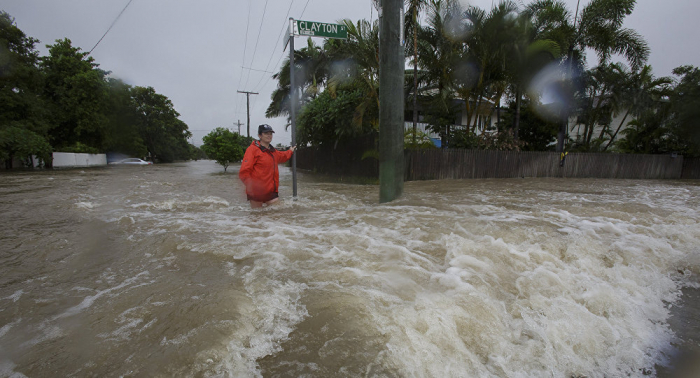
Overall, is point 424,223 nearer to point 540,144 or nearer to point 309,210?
point 309,210

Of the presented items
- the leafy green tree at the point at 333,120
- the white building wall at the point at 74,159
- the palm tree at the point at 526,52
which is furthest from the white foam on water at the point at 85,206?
the white building wall at the point at 74,159

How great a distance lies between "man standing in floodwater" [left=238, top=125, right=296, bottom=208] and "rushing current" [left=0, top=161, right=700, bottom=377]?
0.96 m

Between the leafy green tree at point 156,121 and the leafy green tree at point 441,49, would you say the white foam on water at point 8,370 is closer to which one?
the leafy green tree at point 441,49

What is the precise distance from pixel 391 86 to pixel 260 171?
8.69 feet

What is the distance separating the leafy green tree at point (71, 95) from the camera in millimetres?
25359

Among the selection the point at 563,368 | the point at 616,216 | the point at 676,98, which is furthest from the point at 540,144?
the point at 563,368

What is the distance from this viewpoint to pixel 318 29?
575cm

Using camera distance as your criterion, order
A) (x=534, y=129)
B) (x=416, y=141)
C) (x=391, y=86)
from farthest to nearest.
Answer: (x=534, y=129) < (x=416, y=141) < (x=391, y=86)

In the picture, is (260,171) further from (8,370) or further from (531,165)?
(531,165)

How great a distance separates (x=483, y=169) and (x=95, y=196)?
1303 centimetres

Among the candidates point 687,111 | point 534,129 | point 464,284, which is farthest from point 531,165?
point 464,284

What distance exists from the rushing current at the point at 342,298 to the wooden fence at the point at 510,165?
8004mm

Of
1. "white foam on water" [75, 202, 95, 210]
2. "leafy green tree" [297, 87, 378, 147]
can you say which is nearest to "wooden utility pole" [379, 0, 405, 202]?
"white foam on water" [75, 202, 95, 210]

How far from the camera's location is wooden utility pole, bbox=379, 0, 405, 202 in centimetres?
562
